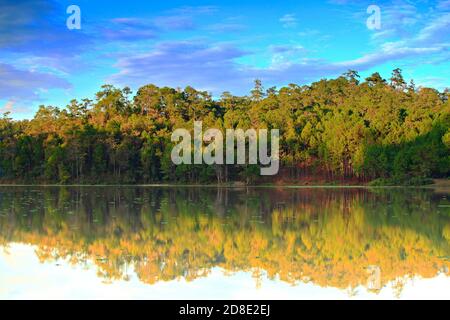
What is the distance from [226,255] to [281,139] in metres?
42.0

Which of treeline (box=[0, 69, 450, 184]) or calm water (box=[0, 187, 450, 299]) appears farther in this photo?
treeline (box=[0, 69, 450, 184])

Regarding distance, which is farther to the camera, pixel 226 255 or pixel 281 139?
pixel 281 139

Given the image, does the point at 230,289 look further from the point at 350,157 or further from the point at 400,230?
the point at 350,157

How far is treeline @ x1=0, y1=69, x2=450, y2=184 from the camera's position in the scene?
47938mm

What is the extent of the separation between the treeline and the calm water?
95.9 ft

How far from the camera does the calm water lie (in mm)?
8734

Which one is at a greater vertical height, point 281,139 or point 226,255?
point 281,139

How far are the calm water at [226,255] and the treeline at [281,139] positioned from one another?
29.2m

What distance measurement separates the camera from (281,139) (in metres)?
53.2

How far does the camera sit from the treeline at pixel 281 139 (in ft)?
157

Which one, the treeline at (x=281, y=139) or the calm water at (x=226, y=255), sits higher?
the treeline at (x=281, y=139)

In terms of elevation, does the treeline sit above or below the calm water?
above

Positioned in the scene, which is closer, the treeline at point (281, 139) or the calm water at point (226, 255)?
the calm water at point (226, 255)
